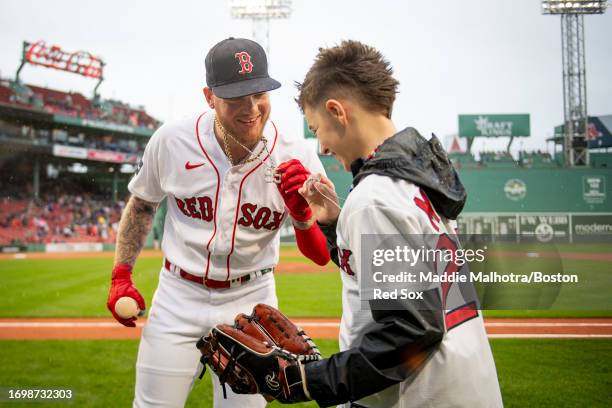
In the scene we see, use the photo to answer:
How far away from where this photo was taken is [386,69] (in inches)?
56.9

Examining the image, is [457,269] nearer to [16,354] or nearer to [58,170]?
[16,354]

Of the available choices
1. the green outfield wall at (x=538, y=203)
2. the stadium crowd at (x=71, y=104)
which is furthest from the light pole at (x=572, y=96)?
the stadium crowd at (x=71, y=104)

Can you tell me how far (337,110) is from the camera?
4.49 feet

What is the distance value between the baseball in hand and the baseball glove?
0.69 metres

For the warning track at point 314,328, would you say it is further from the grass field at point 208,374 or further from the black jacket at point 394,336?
the black jacket at point 394,336

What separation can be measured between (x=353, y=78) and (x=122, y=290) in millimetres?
1499

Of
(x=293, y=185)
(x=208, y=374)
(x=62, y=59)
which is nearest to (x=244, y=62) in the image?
(x=293, y=185)

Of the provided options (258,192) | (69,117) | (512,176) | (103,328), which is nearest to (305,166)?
(258,192)

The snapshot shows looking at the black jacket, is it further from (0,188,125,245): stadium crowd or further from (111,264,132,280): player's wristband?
(0,188,125,245): stadium crowd

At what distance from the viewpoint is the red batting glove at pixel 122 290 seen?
2.21 meters

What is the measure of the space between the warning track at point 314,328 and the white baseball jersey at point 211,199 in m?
3.77

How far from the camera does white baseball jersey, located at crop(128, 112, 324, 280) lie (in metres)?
2.15

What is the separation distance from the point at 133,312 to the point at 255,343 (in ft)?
3.30

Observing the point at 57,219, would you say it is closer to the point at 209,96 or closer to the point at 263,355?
the point at 209,96
